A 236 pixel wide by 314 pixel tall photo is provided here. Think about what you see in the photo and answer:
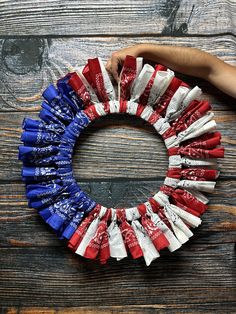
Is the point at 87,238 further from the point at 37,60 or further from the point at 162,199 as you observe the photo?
the point at 37,60

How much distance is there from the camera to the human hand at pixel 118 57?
946 millimetres

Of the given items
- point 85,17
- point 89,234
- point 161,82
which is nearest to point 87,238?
point 89,234

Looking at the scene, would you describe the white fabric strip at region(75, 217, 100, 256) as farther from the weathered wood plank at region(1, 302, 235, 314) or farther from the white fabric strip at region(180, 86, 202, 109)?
the white fabric strip at region(180, 86, 202, 109)

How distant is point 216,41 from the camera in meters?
0.99

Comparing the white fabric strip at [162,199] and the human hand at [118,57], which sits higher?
the human hand at [118,57]

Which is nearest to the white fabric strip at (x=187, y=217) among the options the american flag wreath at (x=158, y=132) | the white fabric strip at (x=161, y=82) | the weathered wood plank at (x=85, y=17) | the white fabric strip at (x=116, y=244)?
the american flag wreath at (x=158, y=132)

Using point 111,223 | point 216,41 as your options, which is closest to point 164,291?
point 111,223

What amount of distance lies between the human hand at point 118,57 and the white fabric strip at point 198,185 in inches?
9.1

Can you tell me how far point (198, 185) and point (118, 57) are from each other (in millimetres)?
282

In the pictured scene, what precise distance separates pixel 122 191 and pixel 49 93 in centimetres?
24

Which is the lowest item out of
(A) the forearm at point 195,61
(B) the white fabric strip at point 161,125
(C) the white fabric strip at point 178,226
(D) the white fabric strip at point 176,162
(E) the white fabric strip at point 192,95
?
(C) the white fabric strip at point 178,226

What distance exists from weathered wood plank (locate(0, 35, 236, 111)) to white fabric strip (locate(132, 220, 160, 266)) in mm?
299

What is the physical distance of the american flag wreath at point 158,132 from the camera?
937 mm

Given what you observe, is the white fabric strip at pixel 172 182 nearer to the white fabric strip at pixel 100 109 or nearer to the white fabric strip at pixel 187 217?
the white fabric strip at pixel 187 217
